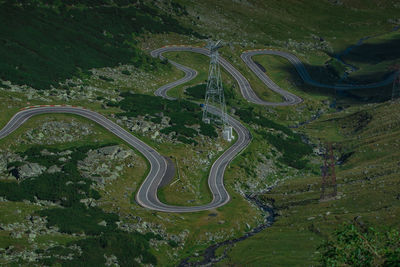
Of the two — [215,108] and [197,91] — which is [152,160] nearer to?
[215,108]

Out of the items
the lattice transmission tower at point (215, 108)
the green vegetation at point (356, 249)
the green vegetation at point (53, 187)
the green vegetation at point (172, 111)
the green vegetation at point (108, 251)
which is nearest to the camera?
the green vegetation at point (356, 249)

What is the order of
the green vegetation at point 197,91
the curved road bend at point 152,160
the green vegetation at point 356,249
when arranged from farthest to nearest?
the green vegetation at point 197,91 < the curved road bend at point 152,160 < the green vegetation at point 356,249

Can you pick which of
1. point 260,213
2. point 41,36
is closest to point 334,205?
point 260,213

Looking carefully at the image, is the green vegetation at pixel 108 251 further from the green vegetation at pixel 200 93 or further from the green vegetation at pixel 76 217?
the green vegetation at pixel 200 93

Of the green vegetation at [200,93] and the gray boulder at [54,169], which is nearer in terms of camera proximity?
the gray boulder at [54,169]

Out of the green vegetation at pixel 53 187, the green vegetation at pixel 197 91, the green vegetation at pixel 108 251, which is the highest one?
the green vegetation at pixel 197 91

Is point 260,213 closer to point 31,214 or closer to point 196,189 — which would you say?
point 196,189

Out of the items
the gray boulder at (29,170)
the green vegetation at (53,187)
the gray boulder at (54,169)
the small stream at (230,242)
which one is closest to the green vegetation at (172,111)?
the small stream at (230,242)

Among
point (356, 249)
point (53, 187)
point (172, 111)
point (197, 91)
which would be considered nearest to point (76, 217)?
point (53, 187)
